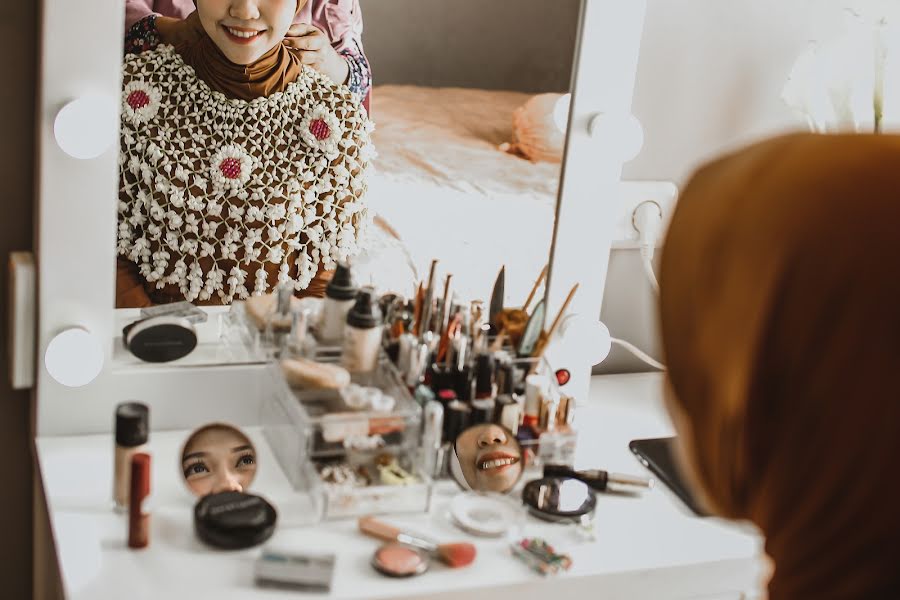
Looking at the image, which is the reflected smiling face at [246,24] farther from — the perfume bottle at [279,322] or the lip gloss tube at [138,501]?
the lip gloss tube at [138,501]

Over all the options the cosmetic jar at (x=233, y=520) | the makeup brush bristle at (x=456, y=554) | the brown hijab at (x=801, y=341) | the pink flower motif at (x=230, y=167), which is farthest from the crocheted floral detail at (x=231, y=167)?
the brown hijab at (x=801, y=341)

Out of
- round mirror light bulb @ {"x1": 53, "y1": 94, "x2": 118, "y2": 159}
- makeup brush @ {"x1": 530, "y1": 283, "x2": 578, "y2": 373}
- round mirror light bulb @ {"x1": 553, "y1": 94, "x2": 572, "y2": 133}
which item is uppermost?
round mirror light bulb @ {"x1": 553, "y1": 94, "x2": 572, "y2": 133}

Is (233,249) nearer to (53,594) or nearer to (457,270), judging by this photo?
(457,270)

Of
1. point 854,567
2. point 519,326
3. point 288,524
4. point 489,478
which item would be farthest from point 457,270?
point 854,567

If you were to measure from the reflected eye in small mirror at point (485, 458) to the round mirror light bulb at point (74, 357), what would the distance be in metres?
0.40

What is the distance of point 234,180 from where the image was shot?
1.21 m

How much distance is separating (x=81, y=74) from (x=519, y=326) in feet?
1.86

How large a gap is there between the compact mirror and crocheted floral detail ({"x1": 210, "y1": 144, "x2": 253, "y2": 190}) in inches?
17.9

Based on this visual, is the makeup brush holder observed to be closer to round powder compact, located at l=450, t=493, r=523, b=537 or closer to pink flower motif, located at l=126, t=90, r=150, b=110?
round powder compact, located at l=450, t=493, r=523, b=537

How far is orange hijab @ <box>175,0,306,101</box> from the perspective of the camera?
1161 mm

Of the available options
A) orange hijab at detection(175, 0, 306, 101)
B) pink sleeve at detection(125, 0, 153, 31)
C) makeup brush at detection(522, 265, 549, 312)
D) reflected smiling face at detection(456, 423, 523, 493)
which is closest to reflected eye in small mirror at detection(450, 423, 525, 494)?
reflected smiling face at detection(456, 423, 523, 493)

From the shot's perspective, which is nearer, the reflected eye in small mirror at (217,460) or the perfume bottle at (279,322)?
the reflected eye in small mirror at (217,460)

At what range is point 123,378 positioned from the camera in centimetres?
123

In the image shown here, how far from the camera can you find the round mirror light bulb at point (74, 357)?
1188 mm
